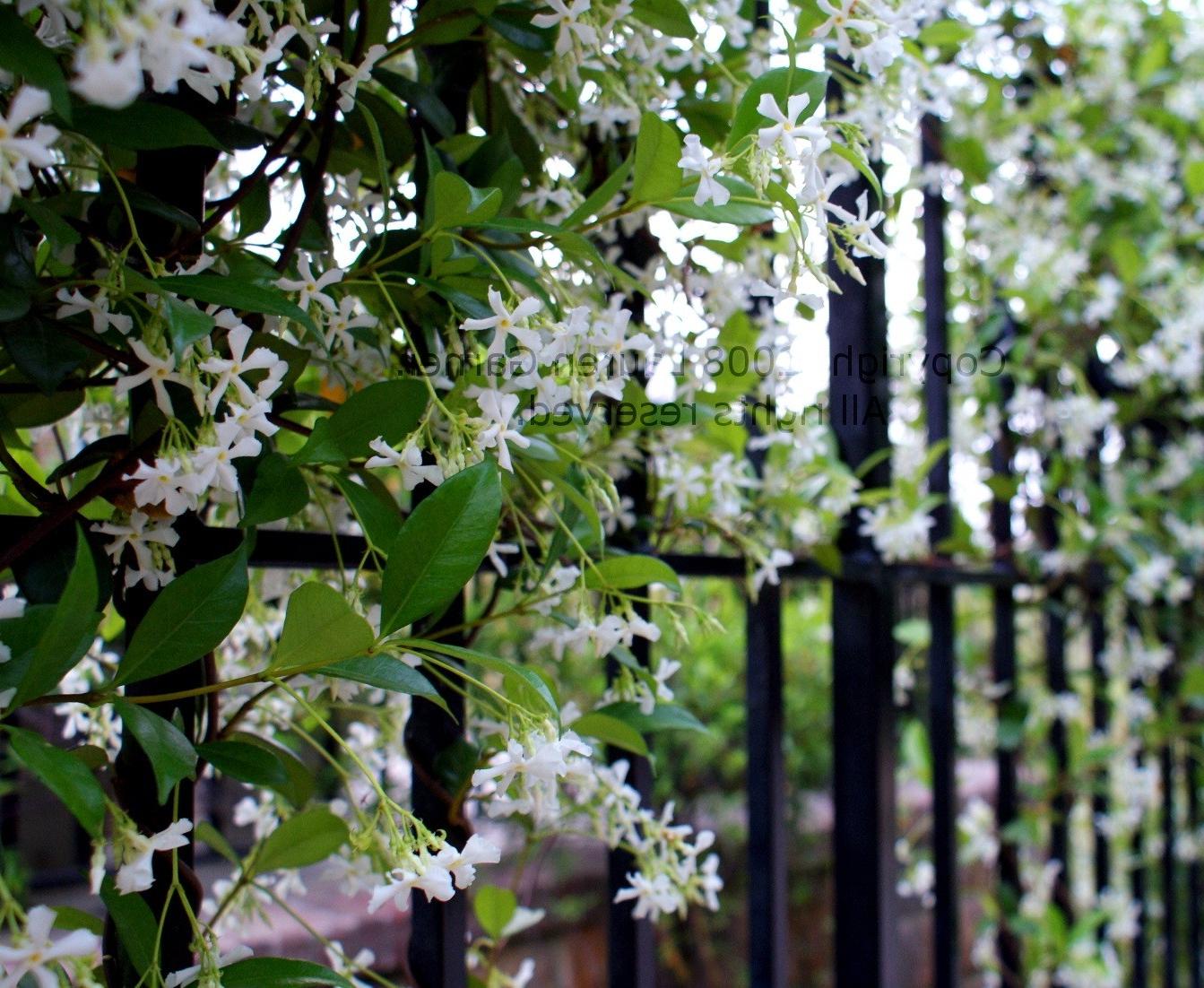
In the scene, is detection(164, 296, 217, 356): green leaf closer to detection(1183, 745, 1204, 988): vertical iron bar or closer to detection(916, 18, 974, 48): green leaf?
detection(916, 18, 974, 48): green leaf

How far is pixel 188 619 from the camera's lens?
461 mm

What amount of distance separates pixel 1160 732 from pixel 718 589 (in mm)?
857

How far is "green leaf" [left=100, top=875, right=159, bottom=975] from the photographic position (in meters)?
0.46

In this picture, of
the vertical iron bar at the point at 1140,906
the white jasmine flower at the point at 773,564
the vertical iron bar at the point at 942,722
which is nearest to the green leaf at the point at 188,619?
the white jasmine flower at the point at 773,564

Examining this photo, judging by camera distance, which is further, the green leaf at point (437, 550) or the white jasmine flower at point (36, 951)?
the green leaf at point (437, 550)

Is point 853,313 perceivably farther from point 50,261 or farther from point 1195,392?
point 1195,392

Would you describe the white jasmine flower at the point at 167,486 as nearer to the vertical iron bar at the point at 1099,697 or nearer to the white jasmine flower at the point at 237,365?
the white jasmine flower at the point at 237,365

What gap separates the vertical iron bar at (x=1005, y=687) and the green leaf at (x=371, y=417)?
113 cm

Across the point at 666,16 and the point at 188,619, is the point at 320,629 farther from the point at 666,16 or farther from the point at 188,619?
the point at 666,16

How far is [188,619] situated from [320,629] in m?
0.06

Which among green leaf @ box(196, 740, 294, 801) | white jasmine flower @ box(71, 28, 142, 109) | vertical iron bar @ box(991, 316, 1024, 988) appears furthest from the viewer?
vertical iron bar @ box(991, 316, 1024, 988)

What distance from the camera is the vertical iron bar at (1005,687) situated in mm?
1460

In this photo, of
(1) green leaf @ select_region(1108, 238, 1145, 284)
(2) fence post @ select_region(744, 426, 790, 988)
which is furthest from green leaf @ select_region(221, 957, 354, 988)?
(1) green leaf @ select_region(1108, 238, 1145, 284)

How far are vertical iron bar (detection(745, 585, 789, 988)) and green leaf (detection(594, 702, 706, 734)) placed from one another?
0.32m
